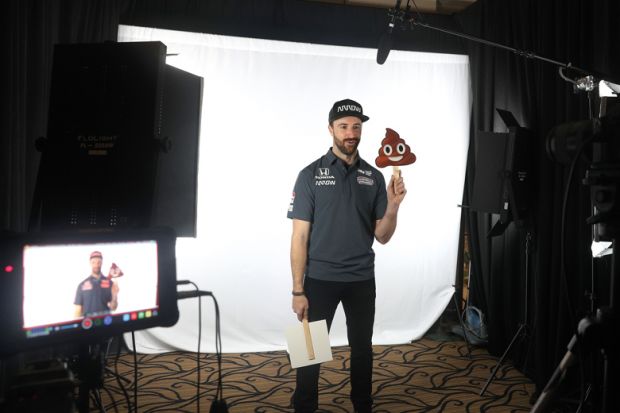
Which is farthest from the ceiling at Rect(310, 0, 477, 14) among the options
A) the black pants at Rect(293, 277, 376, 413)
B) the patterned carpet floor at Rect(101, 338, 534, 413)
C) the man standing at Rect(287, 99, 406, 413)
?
the patterned carpet floor at Rect(101, 338, 534, 413)

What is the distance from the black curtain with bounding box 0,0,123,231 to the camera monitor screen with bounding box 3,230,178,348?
1340 millimetres

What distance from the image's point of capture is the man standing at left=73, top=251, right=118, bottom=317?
0.93 meters

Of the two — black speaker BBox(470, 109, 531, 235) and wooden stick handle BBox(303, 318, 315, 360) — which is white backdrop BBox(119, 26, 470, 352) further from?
wooden stick handle BBox(303, 318, 315, 360)

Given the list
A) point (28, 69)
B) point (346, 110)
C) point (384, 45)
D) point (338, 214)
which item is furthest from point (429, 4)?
point (28, 69)

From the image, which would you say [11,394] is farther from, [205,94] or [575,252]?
[205,94]

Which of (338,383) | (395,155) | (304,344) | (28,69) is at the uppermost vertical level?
(28,69)

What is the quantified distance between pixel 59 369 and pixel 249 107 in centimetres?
293

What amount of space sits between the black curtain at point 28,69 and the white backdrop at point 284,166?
27 centimetres

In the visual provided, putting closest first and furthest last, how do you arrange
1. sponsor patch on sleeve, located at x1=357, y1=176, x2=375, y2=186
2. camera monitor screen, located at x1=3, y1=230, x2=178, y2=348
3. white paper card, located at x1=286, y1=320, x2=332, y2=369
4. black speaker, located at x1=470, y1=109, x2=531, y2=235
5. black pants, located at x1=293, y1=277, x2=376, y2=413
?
camera monitor screen, located at x1=3, y1=230, x2=178, y2=348
white paper card, located at x1=286, y1=320, x2=332, y2=369
black pants, located at x1=293, y1=277, x2=376, y2=413
sponsor patch on sleeve, located at x1=357, y1=176, x2=375, y2=186
black speaker, located at x1=470, y1=109, x2=531, y2=235

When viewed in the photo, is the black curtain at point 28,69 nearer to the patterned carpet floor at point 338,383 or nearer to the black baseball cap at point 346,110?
the patterned carpet floor at point 338,383

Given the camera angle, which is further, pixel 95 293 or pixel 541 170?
pixel 541 170

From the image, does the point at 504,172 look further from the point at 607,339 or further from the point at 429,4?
the point at 607,339

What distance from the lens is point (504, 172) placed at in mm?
2801

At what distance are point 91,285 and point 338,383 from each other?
7.56 ft
